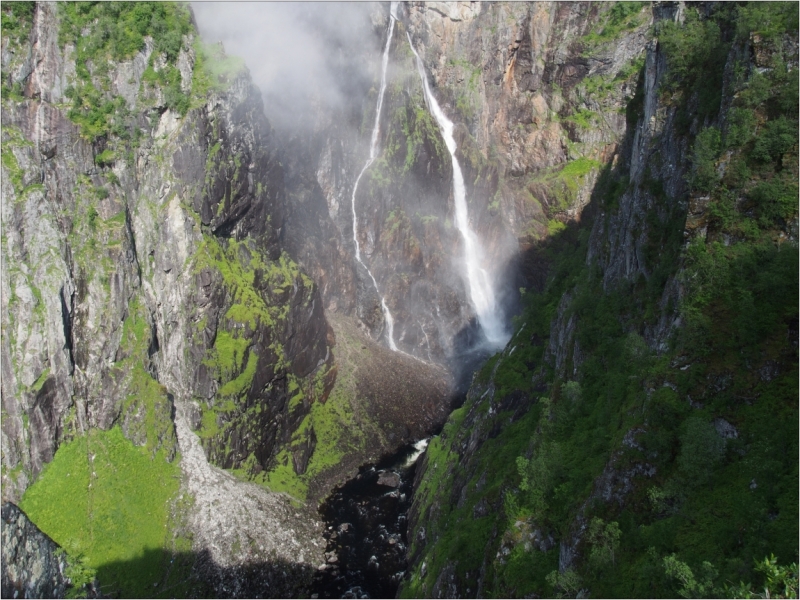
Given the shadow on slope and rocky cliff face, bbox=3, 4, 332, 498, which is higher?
rocky cliff face, bbox=3, 4, 332, 498

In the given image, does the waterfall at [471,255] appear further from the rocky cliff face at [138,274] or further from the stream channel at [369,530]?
the rocky cliff face at [138,274]

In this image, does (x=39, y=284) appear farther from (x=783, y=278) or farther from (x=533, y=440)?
(x=783, y=278)

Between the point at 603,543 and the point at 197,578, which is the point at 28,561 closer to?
the point at 197,578

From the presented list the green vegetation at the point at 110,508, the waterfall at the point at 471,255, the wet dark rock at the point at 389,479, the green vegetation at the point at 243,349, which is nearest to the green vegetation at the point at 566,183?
the waterfall at the point at 471,255

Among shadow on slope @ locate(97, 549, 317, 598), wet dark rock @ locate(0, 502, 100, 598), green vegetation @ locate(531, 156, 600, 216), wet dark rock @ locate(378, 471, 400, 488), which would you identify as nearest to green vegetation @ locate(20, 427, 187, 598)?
shadow on slope @ locate(97, 549, 317, 598)

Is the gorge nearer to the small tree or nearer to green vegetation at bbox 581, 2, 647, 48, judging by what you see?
the small tree

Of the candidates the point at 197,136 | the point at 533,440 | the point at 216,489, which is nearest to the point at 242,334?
the point at 216,489

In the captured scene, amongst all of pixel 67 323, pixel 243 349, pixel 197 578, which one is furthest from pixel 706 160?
pixel 67 323
